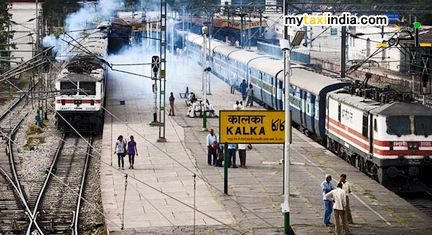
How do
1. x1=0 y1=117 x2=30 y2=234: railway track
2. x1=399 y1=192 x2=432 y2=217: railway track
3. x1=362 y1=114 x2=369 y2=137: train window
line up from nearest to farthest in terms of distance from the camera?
1. x1=0 y1=117 x2=30 y2=234: railway track
2. x1=399 y1=192 x2=432 y2=217: railway track
3. x1=362 y1=114 x2=369 y2=137: train window

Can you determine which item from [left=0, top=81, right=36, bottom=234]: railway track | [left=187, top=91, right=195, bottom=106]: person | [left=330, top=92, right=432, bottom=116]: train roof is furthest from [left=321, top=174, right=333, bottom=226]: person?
[left=187, top=91, right=195, bottom=106]: person

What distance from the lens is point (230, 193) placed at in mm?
25625

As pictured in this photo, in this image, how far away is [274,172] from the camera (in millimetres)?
29422

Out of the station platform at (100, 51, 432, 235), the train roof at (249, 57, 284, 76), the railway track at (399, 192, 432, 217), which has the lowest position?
the railway track at (399, 192, 432, 217)

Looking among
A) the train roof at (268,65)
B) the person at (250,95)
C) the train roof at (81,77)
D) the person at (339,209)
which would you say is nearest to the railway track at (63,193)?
the train roof at (81,77)

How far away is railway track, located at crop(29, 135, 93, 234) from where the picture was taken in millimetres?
22672

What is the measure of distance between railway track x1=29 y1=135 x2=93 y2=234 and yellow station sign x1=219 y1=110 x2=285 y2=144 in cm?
455

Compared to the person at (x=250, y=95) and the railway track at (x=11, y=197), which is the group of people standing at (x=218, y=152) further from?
the person at (x=250, y=95)

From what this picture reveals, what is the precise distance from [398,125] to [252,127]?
4517 mm

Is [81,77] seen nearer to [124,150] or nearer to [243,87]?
[124,150]

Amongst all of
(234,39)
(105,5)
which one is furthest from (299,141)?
(234,39)

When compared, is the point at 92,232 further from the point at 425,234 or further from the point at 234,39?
the point at 234,39

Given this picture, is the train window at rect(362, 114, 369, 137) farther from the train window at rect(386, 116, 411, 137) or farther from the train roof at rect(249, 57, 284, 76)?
the train roof at rect(249, 57, 284, 76)

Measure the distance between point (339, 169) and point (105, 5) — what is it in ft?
179
